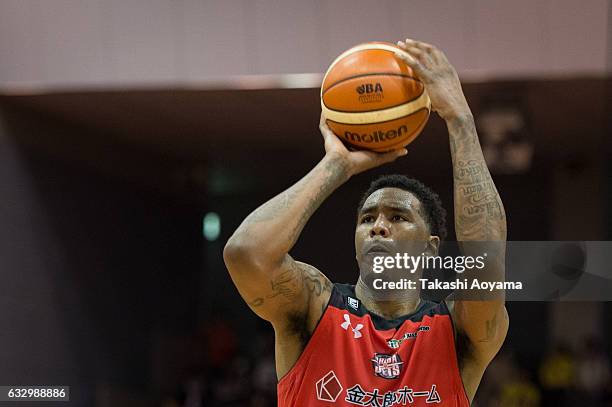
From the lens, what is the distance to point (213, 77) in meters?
2.01

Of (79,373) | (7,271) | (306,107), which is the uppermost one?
(306,107)

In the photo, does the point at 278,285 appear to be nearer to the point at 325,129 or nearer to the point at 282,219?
the point at 282,219

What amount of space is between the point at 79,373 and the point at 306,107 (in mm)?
849

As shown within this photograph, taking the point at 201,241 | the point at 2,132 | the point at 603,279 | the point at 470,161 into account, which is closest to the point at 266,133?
the point at 201,241

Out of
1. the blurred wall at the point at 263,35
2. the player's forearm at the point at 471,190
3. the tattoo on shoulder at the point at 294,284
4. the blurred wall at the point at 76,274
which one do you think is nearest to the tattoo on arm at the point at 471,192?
the player's forearm at the point at 471,190

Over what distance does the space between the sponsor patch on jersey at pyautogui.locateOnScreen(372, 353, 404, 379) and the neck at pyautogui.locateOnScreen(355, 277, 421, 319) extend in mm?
68

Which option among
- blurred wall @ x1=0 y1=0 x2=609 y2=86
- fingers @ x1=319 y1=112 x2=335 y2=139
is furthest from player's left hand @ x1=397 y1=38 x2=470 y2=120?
blurred wall @ x1=0 y1=0 x2=609 y2=86

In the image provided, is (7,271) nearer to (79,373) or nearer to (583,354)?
A: (79,373)

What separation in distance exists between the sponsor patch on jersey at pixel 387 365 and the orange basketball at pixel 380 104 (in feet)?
0.91

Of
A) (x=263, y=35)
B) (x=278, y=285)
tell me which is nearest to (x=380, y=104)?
(x=278, y=285)

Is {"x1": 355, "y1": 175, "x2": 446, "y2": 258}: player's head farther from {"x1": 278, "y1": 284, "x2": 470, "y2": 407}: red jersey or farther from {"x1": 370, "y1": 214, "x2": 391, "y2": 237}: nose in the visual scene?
{"x1": 278, "y1": 284, "x2": 470, "y2": 407}: red jersey

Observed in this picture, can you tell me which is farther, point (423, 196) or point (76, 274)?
point (76, 274)

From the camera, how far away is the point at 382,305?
→ 48.0 inches

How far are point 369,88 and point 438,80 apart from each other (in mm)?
93
